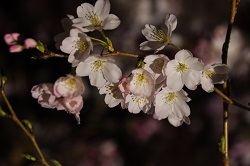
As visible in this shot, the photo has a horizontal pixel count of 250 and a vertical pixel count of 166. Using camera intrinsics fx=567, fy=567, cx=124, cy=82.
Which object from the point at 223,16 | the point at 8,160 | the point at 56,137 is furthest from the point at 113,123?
the point at 223,16

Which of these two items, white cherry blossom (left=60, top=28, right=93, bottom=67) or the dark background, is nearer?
white cherry blossom (left=60, top=28, right=93, bottom=67)

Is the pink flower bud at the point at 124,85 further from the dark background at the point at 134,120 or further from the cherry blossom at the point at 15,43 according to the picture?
the dark background at the point at 134,120

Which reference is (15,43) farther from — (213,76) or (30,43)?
(213,76)

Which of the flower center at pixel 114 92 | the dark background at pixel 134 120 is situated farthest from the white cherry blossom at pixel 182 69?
the dark background at pixel 134 120

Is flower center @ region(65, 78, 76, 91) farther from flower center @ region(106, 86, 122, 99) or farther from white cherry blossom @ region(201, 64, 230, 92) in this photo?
white cherry blossom @ region(201, 64, 230, 92)

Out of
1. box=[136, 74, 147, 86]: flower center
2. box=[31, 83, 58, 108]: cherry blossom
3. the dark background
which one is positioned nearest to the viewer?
Result: box=[136, 74, 147, 86]: flower center

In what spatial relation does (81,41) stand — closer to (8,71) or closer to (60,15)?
(8,71)

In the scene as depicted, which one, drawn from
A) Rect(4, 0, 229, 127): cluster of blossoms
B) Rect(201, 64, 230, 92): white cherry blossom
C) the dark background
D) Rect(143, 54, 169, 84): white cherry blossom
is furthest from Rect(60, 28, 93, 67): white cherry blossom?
the dark background
